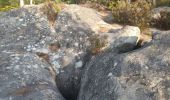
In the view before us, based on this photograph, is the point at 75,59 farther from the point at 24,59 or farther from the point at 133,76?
the point at 133,76

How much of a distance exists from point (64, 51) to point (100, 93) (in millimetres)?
2726

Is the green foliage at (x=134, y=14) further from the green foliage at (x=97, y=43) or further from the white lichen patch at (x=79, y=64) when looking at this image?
the white lichen patch at (x=79, y=64)

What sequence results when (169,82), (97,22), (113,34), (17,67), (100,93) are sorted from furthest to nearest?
(97,22) → (113,34) → (17,67) → (100,93) → (169,82)

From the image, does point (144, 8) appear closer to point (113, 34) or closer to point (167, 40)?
point (113, 34)

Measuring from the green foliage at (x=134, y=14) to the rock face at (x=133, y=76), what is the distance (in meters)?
3.20

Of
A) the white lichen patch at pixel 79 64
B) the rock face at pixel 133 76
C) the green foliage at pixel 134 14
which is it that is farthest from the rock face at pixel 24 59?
the green foliage at pixel 134 14

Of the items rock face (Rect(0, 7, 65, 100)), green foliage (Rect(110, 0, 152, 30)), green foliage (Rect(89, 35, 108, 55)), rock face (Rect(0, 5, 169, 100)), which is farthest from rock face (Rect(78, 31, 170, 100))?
green foliage (Rect(110, 0, 152, 30))

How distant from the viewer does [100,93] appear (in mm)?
8305

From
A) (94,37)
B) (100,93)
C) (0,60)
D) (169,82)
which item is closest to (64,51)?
(94,37)

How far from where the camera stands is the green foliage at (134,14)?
39.9 feet

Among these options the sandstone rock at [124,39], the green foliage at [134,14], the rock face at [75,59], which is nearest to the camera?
the rock face at [75,59]

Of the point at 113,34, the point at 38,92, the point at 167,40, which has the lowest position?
the point at 38,92

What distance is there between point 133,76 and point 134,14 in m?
4.55

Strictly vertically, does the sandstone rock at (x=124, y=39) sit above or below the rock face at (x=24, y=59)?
above
